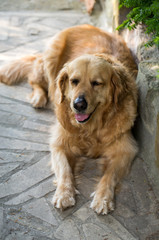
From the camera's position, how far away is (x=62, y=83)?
11.3ft

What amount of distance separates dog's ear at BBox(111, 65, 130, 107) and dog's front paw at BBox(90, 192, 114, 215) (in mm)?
1049

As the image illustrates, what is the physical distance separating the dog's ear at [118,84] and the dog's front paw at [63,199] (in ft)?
3.67

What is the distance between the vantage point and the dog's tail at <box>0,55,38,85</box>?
195 inches

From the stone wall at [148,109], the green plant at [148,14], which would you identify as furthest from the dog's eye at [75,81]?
the green plant at [148,14]

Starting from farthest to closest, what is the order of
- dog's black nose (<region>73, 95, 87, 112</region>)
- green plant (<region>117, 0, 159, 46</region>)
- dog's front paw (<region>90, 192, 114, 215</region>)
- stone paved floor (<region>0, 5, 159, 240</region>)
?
green plant (<region>117, 0, 159, 46</region>) → dog's black nose (<region>73, 95, 87, 112</region>) → dog's front paw (<region>90, 192, 114, 215</region>) → stone paved floor (<region>0, 5, 159, 240</region>)

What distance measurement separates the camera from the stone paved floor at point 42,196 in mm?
2537

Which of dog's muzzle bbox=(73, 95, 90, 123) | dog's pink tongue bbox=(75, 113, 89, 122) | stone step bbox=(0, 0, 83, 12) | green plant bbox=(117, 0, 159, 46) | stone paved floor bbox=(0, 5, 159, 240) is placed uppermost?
green plant bbox=(117, 0, 159, 46)

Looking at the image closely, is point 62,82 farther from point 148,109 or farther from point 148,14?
point 148,14

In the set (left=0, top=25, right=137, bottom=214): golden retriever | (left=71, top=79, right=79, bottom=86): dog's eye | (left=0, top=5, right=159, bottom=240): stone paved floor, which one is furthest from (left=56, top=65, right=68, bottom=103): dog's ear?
(left=0, top=5, right=159, bottom=240): stone paved floor

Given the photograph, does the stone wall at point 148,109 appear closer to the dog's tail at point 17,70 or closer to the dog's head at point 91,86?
the dog's head at point 91,86

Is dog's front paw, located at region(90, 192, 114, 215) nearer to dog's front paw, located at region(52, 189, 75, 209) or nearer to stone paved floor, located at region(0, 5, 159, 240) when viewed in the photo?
stone paved floor, located at region(0, 5, 159, 240)

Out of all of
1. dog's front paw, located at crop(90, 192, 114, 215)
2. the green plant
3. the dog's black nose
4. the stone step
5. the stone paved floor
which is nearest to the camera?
the stone paved floor

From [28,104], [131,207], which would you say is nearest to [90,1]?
[28,104]

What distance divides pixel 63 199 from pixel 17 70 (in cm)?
294
